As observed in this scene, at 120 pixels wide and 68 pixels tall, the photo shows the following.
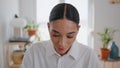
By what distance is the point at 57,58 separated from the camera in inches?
41.6

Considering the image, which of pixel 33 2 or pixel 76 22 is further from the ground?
pixel 33 2

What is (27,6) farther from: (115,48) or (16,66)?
(115,48)

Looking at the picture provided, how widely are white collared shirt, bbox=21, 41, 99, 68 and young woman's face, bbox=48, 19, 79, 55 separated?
6.0 inches

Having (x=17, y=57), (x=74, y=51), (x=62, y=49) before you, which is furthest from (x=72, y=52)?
(x=17, y=57)

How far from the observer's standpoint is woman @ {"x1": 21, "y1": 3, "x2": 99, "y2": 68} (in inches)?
34.1

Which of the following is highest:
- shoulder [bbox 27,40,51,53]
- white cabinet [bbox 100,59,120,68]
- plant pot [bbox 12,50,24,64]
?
shoulder [bbox 27,40,51,53]

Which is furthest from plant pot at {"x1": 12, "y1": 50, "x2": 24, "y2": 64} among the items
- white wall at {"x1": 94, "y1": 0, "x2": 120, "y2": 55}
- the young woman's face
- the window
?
the young woman's face

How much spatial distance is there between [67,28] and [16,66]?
87.5 inches

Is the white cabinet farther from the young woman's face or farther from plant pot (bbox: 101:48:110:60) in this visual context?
the young woman's face

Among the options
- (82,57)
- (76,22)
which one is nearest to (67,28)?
(76,22)

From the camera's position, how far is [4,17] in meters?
2.90

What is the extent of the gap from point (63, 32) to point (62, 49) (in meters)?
0.09

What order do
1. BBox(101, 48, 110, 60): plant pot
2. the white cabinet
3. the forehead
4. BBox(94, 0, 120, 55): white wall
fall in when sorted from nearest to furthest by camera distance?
the forehead → the white cabinet → BBox(101, 48, 110, 60): plant pot → BBox(94, 0, 120, 55): white wall

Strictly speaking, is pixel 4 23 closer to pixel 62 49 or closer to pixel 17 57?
pixel 17 57
